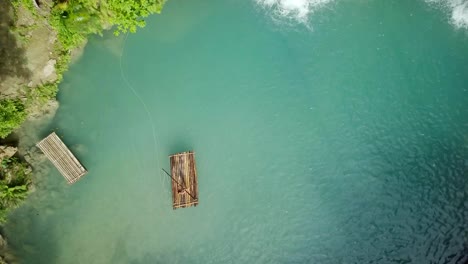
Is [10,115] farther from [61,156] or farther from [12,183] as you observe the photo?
[12,183]

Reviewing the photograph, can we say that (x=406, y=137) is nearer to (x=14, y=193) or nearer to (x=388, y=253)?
(x=388, y=253)

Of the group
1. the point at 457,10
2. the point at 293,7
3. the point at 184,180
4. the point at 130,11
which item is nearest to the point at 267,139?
the point at 184,180

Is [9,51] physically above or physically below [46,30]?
below

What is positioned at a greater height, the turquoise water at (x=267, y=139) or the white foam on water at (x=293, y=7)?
the white foam on water at (x=293, y=7)

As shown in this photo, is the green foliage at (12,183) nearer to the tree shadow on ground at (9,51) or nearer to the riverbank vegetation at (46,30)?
the riverbank vegetation at (46,30)

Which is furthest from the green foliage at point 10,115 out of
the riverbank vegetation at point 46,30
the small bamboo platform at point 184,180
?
the small bamboo platform at point 184,180

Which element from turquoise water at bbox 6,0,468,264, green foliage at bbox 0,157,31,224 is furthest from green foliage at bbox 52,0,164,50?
green foliage at bbox 0,157,31,224
